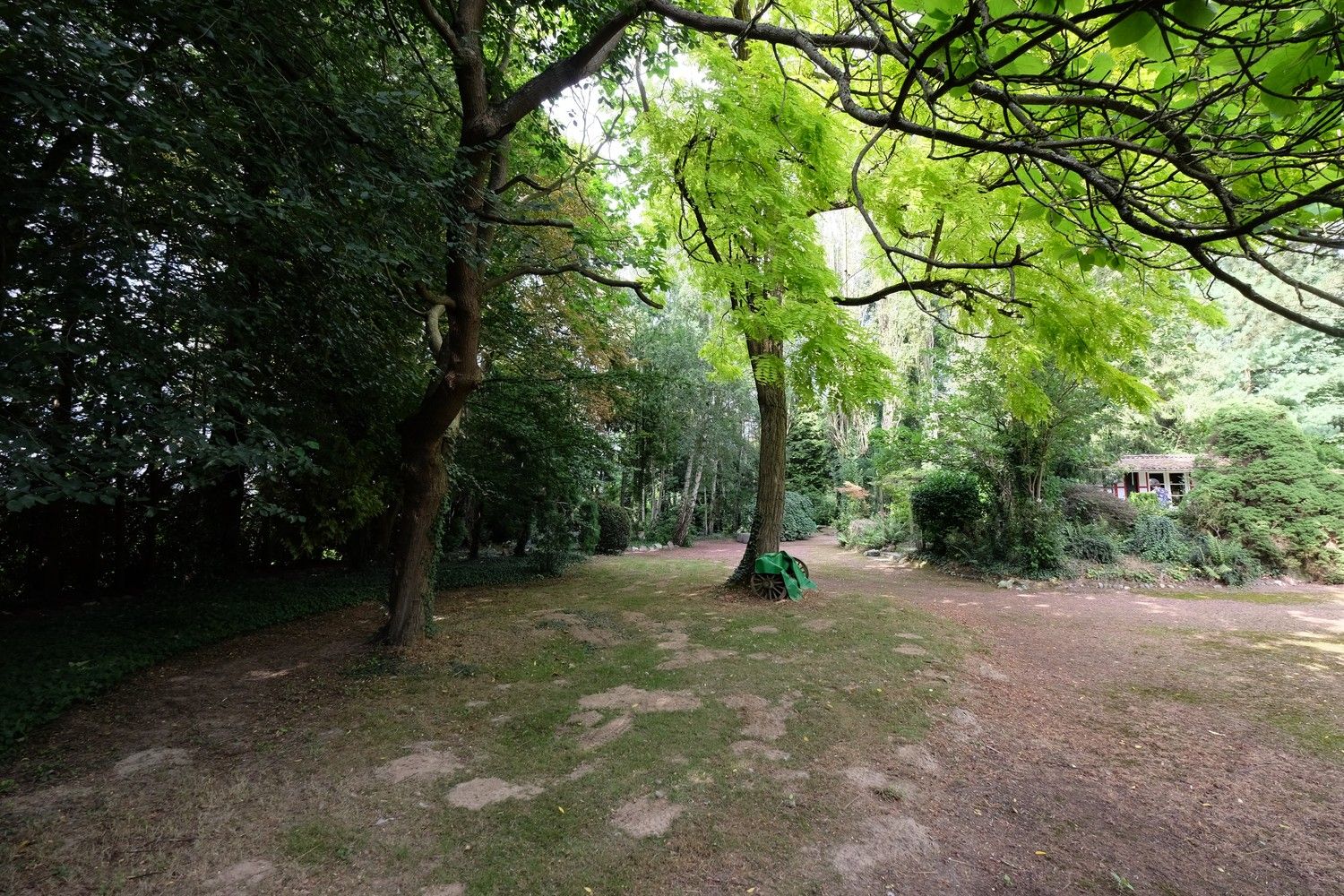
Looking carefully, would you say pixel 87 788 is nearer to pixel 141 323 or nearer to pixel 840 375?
pixel 141 323

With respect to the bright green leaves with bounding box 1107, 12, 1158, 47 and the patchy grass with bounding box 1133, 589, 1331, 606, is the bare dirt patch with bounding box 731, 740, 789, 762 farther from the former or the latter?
the patchy grass with bounding box 1133, 589, 1331, 606

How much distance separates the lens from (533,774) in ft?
10.7

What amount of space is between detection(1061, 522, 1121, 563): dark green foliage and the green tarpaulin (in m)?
5.94

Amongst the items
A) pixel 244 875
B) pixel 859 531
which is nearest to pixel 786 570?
pixel 244 875

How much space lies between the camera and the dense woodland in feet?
5.30

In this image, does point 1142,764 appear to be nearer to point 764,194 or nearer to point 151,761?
point 764,194

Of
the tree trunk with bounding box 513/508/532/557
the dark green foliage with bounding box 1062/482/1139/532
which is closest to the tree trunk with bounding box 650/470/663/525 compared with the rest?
the tree trunk with bounding box 513/508/532/557

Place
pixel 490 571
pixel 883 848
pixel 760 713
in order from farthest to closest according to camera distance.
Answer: pixel 490 571
pixel 760 713
pixel 883 848

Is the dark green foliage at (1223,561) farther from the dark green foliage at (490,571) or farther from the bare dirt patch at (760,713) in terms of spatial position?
the dark green foliage at (490,571)

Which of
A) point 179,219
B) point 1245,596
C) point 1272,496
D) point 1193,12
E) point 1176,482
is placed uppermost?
point 179,219

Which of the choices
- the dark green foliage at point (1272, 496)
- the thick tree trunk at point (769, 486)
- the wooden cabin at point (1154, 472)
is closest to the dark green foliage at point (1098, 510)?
the dark green foliage at point (1272, 496)

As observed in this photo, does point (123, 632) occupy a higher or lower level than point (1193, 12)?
lower

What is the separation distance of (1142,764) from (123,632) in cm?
906

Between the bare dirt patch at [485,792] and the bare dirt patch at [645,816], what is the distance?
547mm
